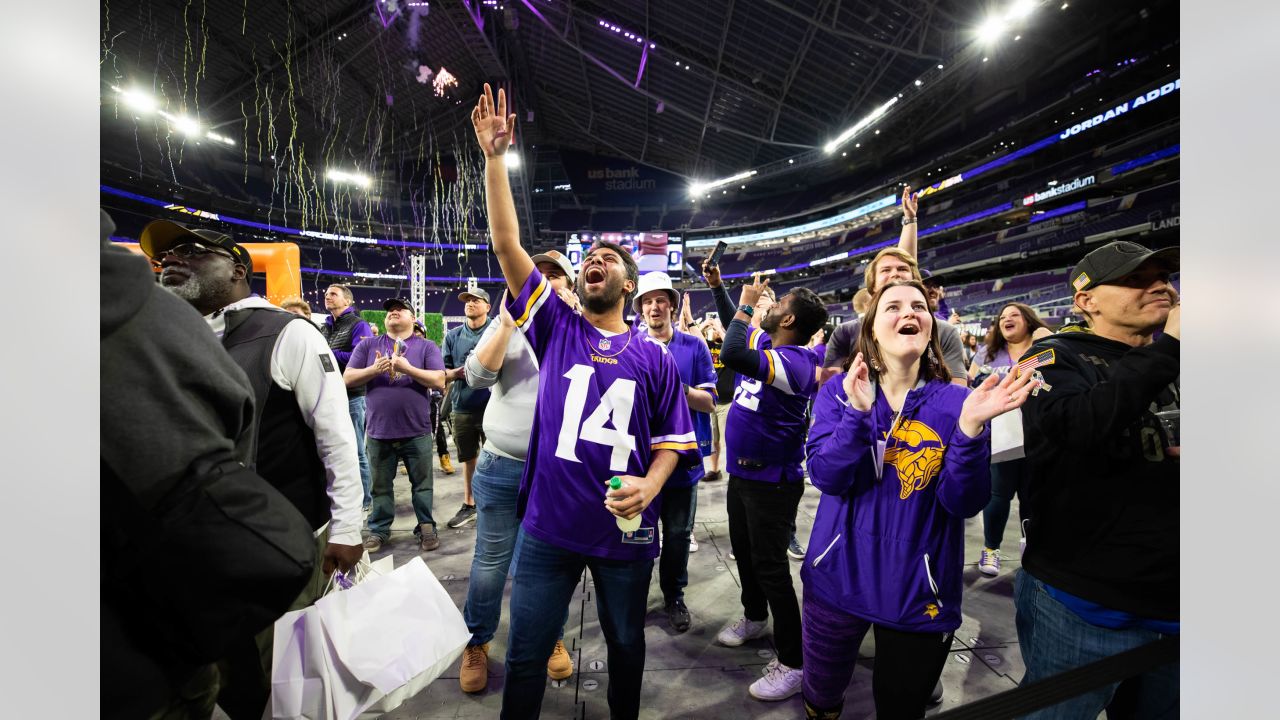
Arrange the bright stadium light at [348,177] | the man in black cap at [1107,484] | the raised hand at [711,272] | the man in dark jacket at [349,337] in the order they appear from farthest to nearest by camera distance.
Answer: the bright stadium light at [348,177]
the man in dark jacket at [349,337]
the raised hand at [711,272]
the man in black cap at [1107,484]

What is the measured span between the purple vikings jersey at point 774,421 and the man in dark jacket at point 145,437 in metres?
2.16

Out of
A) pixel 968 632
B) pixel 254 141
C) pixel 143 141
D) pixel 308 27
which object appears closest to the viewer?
pixel 968 632

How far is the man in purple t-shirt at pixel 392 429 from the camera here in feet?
12.2

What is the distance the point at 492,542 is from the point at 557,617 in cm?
85

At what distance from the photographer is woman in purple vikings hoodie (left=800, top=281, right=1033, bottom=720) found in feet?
4.71

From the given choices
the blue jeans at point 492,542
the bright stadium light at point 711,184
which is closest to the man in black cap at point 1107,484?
the blue jeans at point 492,542

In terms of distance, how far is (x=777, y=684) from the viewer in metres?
2.19

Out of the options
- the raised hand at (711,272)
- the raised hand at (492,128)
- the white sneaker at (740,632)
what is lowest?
the white sneaker at (740,632)

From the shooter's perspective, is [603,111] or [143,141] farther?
[603,111]

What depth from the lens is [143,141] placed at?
18.3m

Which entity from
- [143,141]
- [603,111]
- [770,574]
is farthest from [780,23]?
[143,141]

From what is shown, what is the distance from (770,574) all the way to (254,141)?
2799 cm

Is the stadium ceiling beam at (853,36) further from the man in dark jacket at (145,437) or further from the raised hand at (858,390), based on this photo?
the man in dark jacket at (145,437)

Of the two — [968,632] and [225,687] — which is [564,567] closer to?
[225,687]
